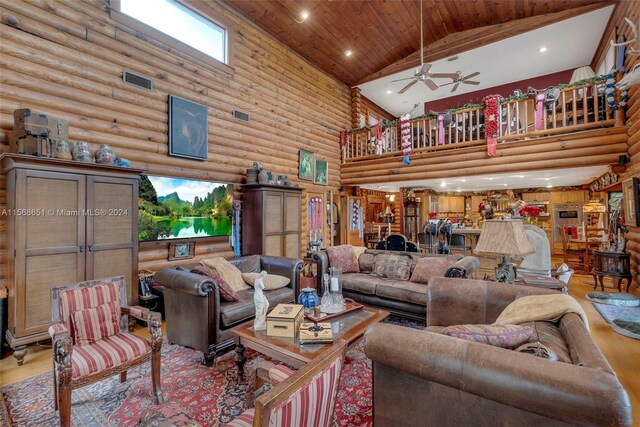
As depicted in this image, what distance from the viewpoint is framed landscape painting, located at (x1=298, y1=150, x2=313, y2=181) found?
6906 mm

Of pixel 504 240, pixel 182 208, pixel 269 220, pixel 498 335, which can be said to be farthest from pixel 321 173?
pixel 498 335

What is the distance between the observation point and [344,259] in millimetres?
4535

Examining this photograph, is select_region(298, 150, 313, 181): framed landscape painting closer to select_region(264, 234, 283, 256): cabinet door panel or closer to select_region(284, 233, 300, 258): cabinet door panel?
select_region(284, 233, 300, 258): cabinet door panel

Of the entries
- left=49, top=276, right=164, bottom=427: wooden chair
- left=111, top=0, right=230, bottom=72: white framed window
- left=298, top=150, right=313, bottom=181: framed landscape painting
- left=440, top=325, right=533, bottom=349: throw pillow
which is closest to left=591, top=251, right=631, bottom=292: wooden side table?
left=440, top=325, right=533, bottom=349: throw pillow

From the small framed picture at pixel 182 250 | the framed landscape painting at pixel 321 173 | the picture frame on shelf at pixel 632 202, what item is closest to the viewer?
the picture frame on shelf at pixel 632 202

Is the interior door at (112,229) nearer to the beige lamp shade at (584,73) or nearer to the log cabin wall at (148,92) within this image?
the log cabin wall at (148,92)

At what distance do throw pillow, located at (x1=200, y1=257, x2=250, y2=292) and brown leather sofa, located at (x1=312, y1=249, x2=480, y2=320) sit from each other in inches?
48.7

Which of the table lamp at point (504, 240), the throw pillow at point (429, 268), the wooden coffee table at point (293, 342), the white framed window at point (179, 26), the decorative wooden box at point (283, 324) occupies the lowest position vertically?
the wooden coffee table at point (293, 342)

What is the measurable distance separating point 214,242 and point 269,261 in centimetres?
137

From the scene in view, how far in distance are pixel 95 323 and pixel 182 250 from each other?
2.32m

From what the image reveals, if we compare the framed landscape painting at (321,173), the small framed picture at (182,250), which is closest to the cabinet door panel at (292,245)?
the small framed picture at (182,250)

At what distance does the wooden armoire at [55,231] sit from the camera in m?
2.71

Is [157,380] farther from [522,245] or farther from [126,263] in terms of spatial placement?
[522,245]

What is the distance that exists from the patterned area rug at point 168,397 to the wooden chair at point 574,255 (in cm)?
673
